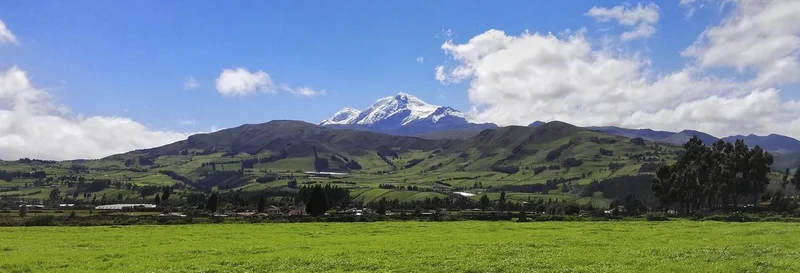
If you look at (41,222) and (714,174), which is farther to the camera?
(714,174)

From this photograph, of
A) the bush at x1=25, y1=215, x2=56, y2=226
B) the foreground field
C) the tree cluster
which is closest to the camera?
the foreground field

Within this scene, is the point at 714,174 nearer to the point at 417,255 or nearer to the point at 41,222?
the point at 417,255

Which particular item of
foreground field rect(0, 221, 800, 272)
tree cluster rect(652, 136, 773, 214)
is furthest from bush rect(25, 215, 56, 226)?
tree cluster rect(652, 136, 773, 214)

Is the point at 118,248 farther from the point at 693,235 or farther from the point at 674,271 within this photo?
the point at 693,235

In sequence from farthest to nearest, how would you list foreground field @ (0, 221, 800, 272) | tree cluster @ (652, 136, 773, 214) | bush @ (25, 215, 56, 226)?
tree cluster @ (652, 136, 773, 214) → bush @ (25, 215, 56, 226) → foreground field @ (0, 221, 800, 272)

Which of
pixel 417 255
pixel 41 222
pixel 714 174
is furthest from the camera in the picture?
pixel 714 174

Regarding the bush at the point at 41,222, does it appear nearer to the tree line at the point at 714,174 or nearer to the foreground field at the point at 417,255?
the foreground field at the point at 417,255

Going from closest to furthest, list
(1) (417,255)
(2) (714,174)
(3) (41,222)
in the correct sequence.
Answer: (1) (417,255), (3) (41,222), (2) (714,174)

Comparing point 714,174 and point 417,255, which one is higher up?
point 714,174

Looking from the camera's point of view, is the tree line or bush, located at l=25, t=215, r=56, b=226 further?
the tree line

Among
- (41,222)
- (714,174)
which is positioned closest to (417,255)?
(41,222)

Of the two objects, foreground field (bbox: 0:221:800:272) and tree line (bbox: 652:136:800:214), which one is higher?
tree line (bbox: 652:136:800:214)

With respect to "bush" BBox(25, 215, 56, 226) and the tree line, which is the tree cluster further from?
"bush" BBox(25, 215, 56, 226)

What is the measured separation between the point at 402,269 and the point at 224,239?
33770 mm
